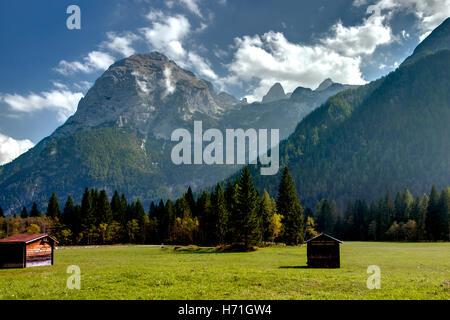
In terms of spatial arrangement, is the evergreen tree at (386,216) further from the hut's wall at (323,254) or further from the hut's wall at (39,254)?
the hut's wall at (39,254)

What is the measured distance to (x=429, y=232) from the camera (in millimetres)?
100750

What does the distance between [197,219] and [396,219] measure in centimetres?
7723

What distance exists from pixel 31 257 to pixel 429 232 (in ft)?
362

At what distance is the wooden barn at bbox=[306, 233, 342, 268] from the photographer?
36469mm

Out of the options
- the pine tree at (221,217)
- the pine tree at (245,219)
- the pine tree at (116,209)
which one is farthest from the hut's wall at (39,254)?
the pine tree at (116,209)

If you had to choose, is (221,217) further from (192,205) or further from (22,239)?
(22,239)

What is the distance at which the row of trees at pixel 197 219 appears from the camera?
7150cm

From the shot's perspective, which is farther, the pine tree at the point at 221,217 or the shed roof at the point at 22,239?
the pine tree at the point at 221,217

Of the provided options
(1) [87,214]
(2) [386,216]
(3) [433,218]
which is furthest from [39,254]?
(2) [386,216]

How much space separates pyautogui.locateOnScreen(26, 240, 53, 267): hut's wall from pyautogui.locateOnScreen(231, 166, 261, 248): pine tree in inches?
1466

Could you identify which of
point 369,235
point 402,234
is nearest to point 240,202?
point 402,234

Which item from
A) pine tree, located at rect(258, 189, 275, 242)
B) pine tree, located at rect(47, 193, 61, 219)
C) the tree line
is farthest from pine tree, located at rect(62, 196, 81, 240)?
pine tree, located at rect(258, 189, 275, 242)
